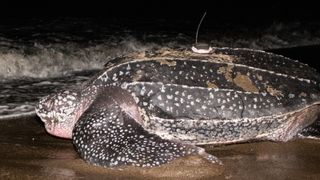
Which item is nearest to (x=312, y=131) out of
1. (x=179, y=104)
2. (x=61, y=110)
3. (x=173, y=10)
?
(x=179, y=104)

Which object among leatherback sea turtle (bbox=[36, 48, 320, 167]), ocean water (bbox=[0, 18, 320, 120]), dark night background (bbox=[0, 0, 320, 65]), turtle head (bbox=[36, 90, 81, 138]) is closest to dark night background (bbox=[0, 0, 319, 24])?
dark night background (bbox=[0, 0, 320, 65])

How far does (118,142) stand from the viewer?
2793 millimetres

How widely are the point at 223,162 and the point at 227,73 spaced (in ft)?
2.15

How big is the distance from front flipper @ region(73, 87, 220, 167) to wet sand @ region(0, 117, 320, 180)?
A: 0.06 metres

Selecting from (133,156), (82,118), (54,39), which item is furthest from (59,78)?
(133,156)

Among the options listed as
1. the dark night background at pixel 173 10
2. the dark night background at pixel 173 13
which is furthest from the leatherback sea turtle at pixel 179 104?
the dark night background at pixel 173 10

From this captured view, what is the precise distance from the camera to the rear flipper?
133 inches

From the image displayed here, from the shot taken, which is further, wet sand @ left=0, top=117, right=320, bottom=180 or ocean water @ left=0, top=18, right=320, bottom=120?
ocean water @ left=0, top=18, right=320, bottom=120

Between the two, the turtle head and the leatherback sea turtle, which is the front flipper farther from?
the turtle head

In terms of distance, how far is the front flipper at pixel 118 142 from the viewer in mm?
2707

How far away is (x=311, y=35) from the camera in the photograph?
11891mm

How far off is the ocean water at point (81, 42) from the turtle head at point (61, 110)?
1.01 meters

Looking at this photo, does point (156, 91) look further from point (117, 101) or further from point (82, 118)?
point (82, 118)

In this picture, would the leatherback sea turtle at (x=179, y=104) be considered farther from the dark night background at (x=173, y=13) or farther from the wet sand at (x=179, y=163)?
the dark night background at (x=173, y=13)
